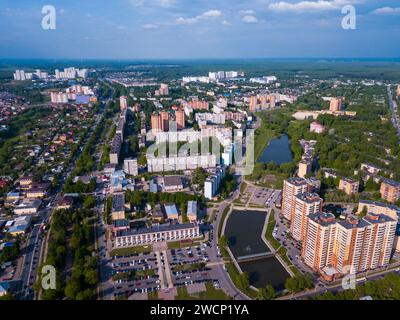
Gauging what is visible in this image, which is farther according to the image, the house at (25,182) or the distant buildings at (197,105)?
the distant buildings at (197,105)

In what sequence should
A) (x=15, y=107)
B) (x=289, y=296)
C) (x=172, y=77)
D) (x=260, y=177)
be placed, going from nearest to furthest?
(x=289, y=296) → (x=260, y=177) → (x=15, y=107) → (x=172, y=77)

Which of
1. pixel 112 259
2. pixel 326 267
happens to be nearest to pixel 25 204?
pixel 112 259

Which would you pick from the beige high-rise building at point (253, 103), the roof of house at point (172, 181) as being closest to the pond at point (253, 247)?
the roof of house at point (172, 181)

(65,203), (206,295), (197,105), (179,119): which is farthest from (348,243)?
(197,105)

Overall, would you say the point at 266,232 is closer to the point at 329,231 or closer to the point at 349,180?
the point at 329,231

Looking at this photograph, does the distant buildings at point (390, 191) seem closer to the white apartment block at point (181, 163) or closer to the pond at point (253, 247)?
the pond at point (253, 247)
